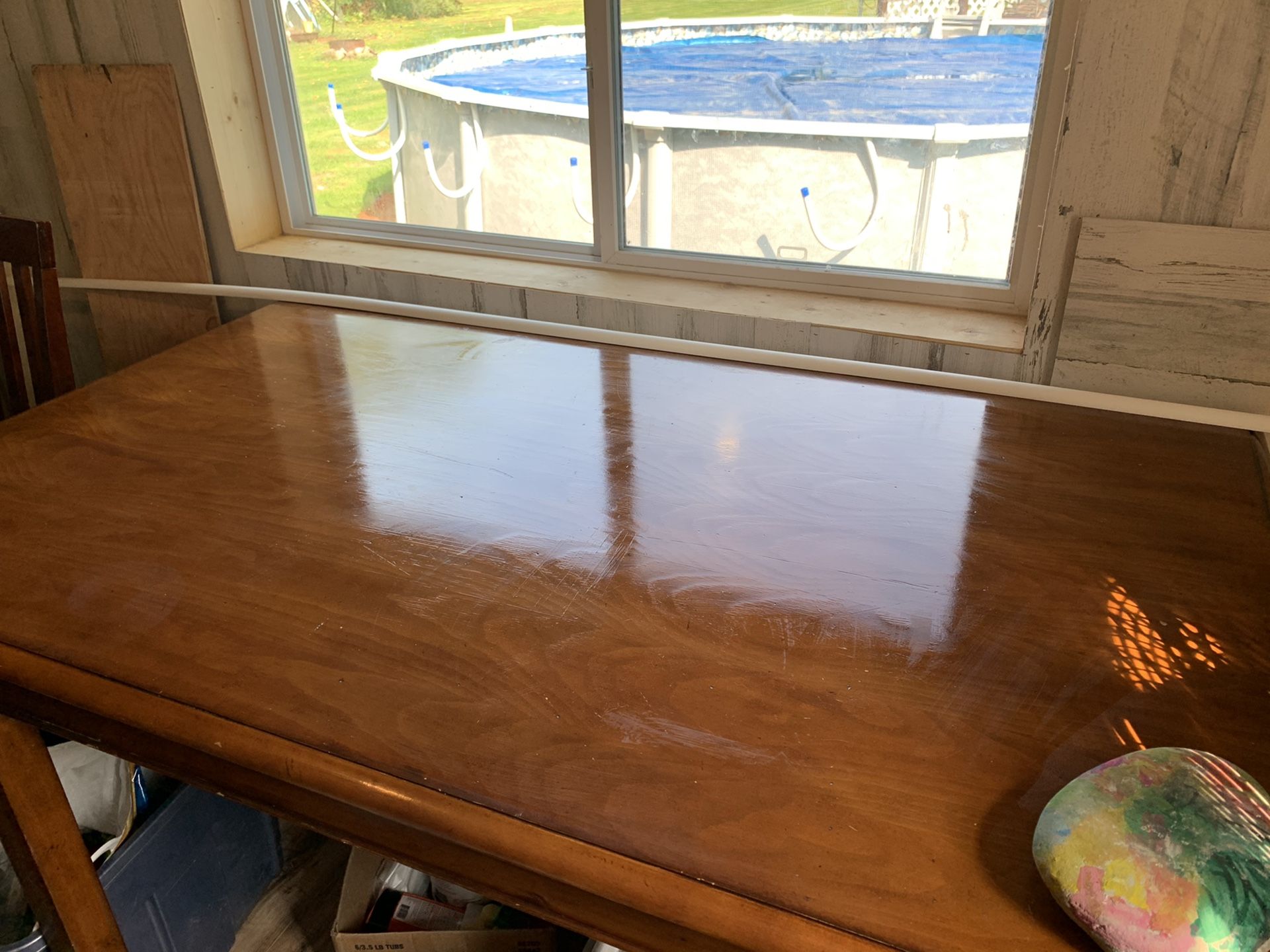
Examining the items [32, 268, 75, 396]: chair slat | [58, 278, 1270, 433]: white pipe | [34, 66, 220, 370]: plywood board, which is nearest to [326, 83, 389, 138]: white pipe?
[34, 66, 220, 370]: plywood board

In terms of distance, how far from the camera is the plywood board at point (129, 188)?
6.12 feet

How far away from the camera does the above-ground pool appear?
1452 mm

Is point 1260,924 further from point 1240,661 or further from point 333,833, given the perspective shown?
point 333,833

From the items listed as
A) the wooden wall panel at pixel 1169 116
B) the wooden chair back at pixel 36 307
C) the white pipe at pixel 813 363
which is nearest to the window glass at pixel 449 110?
the white pipe at pixel 813 363

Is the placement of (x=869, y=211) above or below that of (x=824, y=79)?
below

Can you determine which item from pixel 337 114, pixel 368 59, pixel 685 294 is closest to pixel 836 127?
pixel 685 294

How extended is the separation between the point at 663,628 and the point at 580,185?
120 centimetres

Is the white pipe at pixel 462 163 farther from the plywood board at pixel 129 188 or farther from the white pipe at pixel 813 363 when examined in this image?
the plywood board at pixel 129 188

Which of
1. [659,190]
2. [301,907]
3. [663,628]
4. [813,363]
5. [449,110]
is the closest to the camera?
[663,628]

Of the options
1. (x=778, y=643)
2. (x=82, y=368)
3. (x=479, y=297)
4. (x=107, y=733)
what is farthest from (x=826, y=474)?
(x=82, y=368)

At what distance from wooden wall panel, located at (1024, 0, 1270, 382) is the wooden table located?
0.30 meters

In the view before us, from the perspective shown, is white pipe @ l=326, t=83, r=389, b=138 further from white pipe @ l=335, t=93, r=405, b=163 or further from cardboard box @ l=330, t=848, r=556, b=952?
cardboard box @ l=330, t=848, r=556, b=952

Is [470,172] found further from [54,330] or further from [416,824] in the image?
[416,824]

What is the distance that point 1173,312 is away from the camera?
1244 mm
